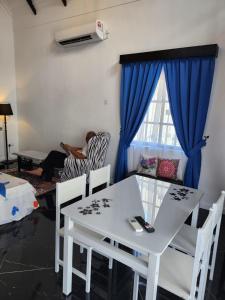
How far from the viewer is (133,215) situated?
1.55 meters

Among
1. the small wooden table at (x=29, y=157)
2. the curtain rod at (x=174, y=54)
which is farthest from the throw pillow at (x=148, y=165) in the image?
the small wooden table at (x=29, y=157)

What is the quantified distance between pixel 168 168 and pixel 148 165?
32 cm

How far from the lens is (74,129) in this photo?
465 cm

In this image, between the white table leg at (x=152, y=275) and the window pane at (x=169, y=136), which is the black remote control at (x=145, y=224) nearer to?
the white table leg at (x=152, y=275)

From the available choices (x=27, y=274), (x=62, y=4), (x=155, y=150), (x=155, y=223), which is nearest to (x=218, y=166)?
(x=155, y=150)

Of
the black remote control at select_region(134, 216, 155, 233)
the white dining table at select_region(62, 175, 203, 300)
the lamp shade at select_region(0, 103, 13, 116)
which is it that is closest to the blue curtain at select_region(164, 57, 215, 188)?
the white dining table at select_region(62, 175, 203, 300)

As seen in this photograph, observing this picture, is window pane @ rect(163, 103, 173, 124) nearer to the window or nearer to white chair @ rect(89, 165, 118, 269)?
the window

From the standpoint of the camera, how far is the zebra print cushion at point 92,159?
3.73 meters

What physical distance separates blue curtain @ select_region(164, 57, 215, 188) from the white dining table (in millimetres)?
1275

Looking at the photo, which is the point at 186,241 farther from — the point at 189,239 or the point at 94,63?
the point at 94,63

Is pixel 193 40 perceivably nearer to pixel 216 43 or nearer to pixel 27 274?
pixel 216 43

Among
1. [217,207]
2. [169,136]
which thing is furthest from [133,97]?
[217,207]

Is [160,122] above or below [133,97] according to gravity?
below

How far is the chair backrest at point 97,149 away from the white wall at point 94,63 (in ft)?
1.22
